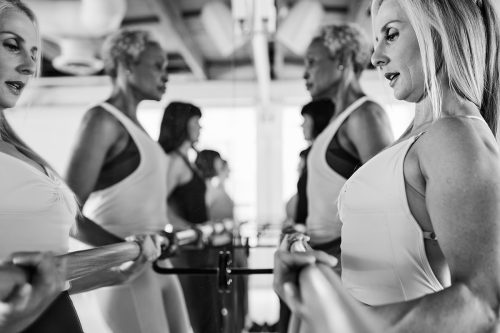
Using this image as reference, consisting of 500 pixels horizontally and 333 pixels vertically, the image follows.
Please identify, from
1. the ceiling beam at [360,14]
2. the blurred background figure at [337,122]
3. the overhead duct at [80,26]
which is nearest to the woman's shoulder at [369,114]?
the blurred background figure at [337,122]

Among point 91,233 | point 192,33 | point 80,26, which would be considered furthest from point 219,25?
point 91,233

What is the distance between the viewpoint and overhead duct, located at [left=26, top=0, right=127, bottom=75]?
0.97 meters

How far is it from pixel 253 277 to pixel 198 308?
218mm

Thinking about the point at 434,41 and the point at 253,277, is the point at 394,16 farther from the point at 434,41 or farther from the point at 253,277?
the point at 253,277

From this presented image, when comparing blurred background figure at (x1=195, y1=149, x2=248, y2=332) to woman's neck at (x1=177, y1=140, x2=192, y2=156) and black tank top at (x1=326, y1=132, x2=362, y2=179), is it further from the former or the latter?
black tank top at (x1=326, y1=132, x2=362, y2=179)

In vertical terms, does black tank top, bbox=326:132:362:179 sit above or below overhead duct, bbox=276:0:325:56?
below

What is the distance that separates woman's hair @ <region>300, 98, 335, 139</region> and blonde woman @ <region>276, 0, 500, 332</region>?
0.25m

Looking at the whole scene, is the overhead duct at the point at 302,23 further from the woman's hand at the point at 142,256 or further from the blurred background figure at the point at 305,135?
the woman's hand at the point at 142,256

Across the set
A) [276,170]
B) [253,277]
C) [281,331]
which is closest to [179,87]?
[276,170]

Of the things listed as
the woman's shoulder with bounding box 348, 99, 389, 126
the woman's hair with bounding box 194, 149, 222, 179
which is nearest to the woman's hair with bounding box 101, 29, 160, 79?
the woman's hair with bounding box 194, 149, 222, 179

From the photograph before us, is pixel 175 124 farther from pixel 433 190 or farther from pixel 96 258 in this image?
pixel 433 190

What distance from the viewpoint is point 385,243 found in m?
0.43

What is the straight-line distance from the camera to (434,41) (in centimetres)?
41

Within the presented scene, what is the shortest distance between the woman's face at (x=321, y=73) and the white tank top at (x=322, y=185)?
47mm
